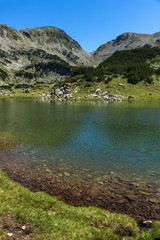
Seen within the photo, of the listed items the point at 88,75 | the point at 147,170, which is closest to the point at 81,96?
the point at 88,75

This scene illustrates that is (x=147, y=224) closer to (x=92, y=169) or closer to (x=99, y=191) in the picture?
(x=99, y=191)

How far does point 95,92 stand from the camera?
16075 cm

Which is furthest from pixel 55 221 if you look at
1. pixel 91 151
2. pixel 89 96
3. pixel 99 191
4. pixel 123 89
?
pixel 123 89

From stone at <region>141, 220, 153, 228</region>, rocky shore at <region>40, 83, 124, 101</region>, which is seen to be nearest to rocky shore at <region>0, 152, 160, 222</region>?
stone at <region>141, 220, 153, 228</region>

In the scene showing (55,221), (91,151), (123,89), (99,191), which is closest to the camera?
(55,221)

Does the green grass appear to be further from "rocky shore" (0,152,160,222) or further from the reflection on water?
"rocky shore" (0,152,160,222)

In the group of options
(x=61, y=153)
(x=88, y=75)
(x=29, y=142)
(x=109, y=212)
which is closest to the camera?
(x=109, y=212)

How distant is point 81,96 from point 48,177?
14907cm

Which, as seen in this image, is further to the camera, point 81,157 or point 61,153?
point 61,153

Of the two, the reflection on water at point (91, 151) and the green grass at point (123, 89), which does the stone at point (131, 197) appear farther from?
the green grass at point (123, 89)

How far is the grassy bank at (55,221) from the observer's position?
8547 mm

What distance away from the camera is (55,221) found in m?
9.56

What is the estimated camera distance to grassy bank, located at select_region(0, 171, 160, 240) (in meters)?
8.55

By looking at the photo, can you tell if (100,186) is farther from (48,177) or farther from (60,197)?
(48,177)
